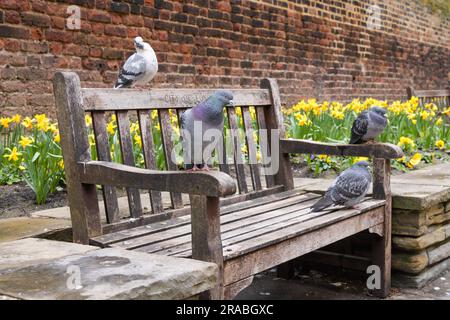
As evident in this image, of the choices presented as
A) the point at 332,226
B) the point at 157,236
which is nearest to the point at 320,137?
the point at 332,226

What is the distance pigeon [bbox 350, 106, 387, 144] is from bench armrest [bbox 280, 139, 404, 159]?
11 centimetres

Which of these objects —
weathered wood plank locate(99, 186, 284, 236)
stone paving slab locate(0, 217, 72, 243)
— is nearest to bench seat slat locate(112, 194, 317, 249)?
weathered wood plank locate(99, 186, 284, 236)

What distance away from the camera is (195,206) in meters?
1.97

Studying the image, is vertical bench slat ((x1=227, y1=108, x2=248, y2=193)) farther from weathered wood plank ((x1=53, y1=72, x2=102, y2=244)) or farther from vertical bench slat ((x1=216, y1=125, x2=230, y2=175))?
weathered wood plank ((x1=53, y1=72, x2=102, y2=244))

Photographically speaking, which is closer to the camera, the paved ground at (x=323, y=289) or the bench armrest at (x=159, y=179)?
the bench armrest at (x=159, y=179)

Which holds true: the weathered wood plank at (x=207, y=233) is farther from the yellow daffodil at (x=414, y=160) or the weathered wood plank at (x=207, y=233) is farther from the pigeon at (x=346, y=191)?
the yellow daffodil at (x=414, y=160)

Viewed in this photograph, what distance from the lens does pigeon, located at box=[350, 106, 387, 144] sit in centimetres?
336

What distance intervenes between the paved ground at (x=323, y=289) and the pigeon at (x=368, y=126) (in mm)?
891

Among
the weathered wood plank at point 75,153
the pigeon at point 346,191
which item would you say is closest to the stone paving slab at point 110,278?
the weathered wood plank at point 75,153

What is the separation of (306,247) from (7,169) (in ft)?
7.70

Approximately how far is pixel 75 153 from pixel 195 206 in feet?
2.18

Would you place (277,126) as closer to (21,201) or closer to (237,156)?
(237,156)

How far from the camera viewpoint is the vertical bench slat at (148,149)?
275 centimetres
